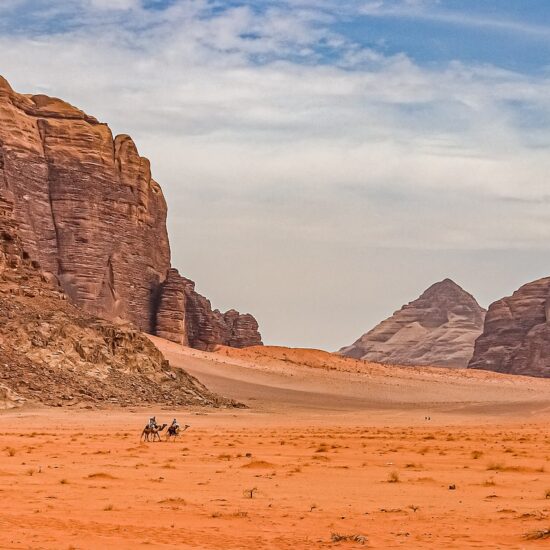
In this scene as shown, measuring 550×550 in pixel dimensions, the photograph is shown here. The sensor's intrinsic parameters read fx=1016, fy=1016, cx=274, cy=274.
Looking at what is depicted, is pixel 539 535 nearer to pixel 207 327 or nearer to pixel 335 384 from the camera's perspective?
pixel 335 384

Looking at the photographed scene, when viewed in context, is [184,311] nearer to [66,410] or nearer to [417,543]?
[66,410]

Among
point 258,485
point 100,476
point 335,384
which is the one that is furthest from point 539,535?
point 335,384

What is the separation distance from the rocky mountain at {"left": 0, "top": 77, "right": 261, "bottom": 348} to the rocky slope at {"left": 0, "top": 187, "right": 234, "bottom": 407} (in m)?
32.6

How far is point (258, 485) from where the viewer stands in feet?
69.8

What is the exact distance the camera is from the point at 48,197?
101750 mm

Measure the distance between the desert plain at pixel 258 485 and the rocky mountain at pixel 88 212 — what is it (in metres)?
48.4

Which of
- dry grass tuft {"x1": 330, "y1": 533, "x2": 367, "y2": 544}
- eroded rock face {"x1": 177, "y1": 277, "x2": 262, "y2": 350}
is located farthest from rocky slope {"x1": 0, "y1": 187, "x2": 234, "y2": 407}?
eroded rock face {"x1": 177, "y1": 277, "x2": 262, "y2": 350}

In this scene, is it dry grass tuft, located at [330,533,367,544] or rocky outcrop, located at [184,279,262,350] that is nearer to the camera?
dry grass tuft, located at [330,533,367,544]

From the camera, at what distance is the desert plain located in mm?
14164

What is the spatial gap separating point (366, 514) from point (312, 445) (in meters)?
17.6

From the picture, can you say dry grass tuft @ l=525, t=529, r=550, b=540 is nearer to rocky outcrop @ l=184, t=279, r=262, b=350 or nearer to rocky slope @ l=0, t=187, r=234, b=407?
rocky slope @ l=0, t=187, r=234, b=407

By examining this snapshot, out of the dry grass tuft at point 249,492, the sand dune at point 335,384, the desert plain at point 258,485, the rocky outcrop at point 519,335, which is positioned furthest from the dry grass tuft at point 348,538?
the rocky outcrop at point 519,335

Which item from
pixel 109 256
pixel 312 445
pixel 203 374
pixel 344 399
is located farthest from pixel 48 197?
pixel 312 445

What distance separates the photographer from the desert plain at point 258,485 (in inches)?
558
